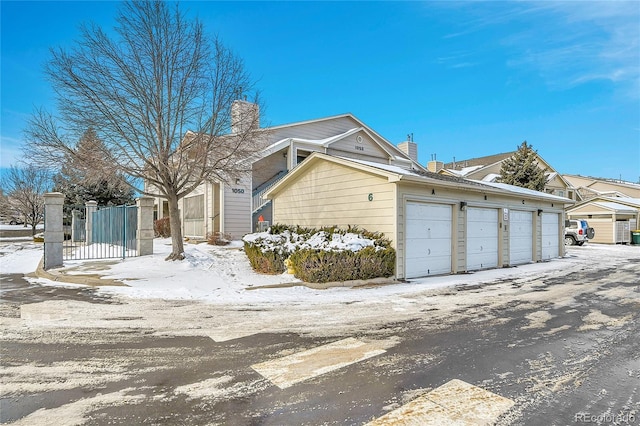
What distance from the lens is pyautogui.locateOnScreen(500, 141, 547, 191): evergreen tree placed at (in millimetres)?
27109

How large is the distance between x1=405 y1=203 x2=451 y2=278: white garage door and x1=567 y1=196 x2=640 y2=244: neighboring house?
72.7 ft

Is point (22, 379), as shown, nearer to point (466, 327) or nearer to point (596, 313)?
point (466, 327)

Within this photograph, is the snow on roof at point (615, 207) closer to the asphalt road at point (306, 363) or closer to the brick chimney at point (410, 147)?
the brick chimney at point (410, 147)

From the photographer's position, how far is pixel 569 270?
11.9 metres

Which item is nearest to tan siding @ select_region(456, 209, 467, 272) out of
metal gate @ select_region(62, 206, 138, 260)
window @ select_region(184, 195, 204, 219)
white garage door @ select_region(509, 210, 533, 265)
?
A: white garage door @ select_region(509, 210, 533, 265)

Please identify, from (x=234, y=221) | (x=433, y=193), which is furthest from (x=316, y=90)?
(x=433, y=193)

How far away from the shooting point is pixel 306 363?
372 cm

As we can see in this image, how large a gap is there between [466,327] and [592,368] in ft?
5.35

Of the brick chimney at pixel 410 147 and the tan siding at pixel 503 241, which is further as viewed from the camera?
the brick chimney at pixel 410 147

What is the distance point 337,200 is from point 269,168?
842 centimetres

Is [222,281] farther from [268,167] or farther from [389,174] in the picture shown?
[268,167]

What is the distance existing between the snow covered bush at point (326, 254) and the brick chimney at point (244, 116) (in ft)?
11.3

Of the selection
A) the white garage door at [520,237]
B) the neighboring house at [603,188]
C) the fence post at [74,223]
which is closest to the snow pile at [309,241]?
the white garage door at [520,237]

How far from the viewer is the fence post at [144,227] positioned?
1222 centimetres
